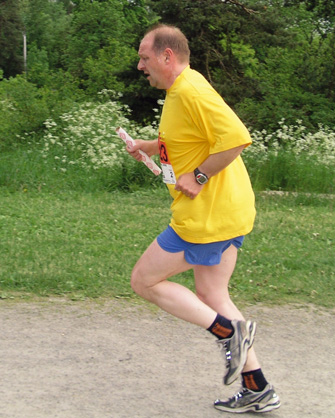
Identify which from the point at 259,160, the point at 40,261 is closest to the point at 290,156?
the point at 259,160

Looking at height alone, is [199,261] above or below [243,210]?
below

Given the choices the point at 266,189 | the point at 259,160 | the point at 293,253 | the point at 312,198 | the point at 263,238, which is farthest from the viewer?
the point at 259,160

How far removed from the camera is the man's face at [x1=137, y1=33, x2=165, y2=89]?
3.34m

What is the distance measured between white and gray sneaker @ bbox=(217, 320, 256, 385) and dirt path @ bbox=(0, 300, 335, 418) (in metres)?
→ 0.28

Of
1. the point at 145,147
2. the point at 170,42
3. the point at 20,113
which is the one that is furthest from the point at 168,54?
the point at 20,113

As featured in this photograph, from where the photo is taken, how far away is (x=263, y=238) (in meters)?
7.05

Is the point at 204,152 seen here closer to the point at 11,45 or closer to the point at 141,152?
the point at 141,152

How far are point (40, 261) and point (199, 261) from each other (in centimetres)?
276

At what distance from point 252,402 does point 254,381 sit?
0.35 ft

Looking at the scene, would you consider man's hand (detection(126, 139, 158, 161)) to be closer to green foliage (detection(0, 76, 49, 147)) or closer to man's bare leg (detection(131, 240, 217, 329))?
man's bare leg (detection(131, 240, 217, 329))

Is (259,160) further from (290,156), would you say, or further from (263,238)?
(263,238)

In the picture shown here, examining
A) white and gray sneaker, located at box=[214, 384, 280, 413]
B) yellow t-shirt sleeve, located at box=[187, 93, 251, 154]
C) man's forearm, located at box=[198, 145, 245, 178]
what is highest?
yellow t-shirt sleeve, located at box=[187, 93, 251, 154]

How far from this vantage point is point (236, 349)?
344 centimetres

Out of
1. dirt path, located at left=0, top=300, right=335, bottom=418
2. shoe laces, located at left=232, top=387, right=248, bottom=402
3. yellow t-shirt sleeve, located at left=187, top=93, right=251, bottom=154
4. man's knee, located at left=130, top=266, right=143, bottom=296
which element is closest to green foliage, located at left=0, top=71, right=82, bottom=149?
dirt path, located at left=0, top=300, right=335, bottom=418
